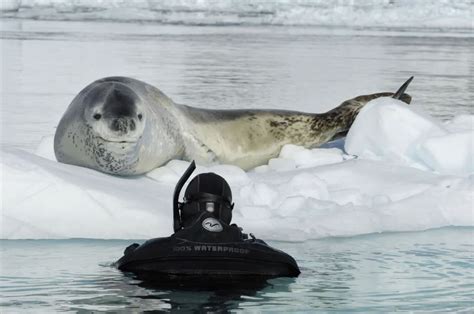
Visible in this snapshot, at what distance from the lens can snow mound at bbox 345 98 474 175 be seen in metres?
6.78

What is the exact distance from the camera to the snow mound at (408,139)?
678 centimetres

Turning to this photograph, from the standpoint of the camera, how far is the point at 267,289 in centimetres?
400

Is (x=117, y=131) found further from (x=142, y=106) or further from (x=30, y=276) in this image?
(x=30, y=276)

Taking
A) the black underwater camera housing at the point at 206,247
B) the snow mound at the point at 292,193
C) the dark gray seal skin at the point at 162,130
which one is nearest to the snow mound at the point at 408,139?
the snow mound at the point at 292,193

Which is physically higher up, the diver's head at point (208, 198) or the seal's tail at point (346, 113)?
the seal's tail at point (346, 113)

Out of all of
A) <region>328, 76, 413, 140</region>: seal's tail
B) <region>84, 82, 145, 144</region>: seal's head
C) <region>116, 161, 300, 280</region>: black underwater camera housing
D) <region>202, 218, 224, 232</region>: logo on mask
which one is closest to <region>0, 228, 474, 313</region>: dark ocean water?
<region>116, 161, 300, 280</region>: black underwater camera housing

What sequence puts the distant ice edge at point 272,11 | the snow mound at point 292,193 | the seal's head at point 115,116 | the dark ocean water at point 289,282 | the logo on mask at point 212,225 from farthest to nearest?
the distant ice edge at point 272,11 < the seal's head at point 115,116 < the snow mound at point 292,193 < the logo on mask at point 212,225 < the dark ocean water at point 289,282

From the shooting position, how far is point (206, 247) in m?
3.95

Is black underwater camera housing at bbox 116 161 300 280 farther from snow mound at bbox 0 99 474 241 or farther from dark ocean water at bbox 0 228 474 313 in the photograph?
snow mound at bbox 0 99 474 241

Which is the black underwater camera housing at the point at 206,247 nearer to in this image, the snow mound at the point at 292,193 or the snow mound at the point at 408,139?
the snow mound at the point at 292,193

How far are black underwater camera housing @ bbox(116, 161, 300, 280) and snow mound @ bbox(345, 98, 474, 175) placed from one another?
289cm

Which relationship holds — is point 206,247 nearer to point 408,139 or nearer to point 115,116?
point 115,116

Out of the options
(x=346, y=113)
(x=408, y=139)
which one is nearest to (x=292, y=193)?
(x=408, y=139)

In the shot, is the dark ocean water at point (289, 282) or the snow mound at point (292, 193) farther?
the snow mound at point (292, 193)
